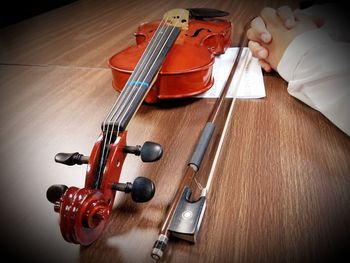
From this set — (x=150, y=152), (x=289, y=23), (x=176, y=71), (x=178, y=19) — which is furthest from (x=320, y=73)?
(x=178, y=19)

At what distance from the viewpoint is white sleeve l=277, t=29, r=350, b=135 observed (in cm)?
60

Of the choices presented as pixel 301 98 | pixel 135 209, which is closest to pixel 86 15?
pixel 301 98

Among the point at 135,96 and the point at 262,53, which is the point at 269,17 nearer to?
the point at 262,53

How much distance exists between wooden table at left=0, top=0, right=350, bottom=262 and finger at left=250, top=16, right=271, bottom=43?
0.38ft

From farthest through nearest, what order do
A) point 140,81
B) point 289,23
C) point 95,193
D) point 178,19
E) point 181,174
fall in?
point 178,19 → point 289,23 → point 140,81 → point 181,174 → point 95,193

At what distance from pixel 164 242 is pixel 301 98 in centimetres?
51

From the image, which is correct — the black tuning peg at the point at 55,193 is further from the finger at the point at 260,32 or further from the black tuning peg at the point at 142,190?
the finger at the point at 260,32

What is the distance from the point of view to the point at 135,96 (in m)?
0.59

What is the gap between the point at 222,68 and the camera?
0.90 meters

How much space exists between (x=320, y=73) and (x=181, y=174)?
1.33 ft

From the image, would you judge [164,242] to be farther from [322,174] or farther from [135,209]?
[322,174]

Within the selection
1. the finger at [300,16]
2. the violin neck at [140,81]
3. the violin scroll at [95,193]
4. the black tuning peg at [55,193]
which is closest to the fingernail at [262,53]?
the finger at [300,16]

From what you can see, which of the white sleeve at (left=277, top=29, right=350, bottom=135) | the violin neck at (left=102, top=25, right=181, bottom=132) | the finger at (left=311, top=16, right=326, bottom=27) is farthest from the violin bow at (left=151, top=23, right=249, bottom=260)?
the finger at (left=311, top=16, right=326, bottom=27)

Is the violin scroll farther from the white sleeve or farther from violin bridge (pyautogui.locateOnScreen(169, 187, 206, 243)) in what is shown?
the white sleeve
